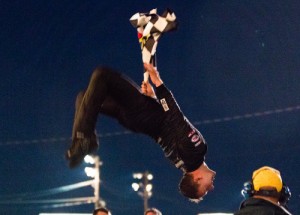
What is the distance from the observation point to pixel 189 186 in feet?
19.4

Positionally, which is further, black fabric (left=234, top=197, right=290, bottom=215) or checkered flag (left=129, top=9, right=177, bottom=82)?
checkered flag (left=129, top=9, right=177, bottom=82)

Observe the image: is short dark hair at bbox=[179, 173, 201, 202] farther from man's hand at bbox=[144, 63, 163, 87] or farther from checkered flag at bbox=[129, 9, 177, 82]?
checkered flag at bbox=[129, 9, 177, 82]

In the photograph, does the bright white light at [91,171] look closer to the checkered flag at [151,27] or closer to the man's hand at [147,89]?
the man's hand at [147,89]

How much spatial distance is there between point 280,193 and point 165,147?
1.67m

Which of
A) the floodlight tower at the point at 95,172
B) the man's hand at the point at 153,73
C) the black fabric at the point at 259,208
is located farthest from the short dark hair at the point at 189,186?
the floodlight tower at the point at 95,172

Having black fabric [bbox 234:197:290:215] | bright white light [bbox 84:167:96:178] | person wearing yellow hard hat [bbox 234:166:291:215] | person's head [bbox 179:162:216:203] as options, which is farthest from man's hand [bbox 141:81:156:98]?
bright white light [bbox 84:167:96:178]

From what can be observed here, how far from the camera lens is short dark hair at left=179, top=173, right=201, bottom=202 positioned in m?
5.89

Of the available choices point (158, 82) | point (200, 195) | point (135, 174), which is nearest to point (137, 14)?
point (158, 82)

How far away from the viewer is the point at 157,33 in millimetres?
5434

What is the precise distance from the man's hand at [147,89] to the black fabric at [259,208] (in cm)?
193

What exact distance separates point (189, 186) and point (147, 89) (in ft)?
3.62

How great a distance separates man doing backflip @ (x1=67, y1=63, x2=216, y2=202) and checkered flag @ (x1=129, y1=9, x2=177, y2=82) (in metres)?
0.14

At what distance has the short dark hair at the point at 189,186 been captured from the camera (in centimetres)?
589

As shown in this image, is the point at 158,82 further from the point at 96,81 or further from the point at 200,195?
the point at 200,195
